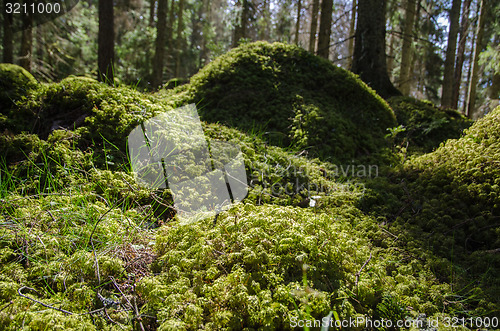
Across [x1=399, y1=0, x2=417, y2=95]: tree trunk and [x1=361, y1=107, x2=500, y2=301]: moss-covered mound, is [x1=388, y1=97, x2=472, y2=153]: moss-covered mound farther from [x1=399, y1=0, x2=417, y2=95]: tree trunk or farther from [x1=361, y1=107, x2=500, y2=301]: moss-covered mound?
[x1=399, y1=0, x2=417, y2=95]: tree trunk

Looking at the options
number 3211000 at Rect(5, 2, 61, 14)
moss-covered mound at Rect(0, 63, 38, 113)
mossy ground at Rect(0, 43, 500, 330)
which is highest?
number 3211000 at Rect(5, 2, 61, 14)

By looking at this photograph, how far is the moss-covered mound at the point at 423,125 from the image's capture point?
192 inches

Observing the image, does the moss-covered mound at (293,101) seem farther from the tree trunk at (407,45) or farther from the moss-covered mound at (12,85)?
the tree trunk at (407,45)

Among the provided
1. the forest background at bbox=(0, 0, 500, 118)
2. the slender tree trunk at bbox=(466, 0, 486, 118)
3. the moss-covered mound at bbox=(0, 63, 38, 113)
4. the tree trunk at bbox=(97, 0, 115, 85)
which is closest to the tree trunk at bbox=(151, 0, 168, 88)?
the forest background at bbox=(0, 0, 500, 118)

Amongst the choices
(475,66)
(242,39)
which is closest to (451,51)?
(475,66)

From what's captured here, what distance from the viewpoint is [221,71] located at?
5.20 metres

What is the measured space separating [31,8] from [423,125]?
1267 cm

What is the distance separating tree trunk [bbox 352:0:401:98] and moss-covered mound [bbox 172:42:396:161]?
1408 millimetres

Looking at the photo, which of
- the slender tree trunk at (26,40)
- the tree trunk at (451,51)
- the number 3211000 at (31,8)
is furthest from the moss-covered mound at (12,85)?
the tree trunk at (451,51)

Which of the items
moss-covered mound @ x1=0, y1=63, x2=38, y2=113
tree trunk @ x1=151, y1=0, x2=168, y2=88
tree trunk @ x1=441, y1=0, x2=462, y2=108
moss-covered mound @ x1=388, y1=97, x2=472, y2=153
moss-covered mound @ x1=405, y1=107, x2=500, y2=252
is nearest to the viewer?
moss-covered mound @ x1=405, y1=107, x2=500, y2=252

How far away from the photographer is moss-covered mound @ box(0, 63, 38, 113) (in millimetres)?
3547

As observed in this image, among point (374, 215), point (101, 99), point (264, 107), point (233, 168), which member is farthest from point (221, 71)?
point (374, 215)

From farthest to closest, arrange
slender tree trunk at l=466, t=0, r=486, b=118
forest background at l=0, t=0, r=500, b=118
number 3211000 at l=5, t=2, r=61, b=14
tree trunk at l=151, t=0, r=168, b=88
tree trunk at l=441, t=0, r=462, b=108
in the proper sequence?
tree trunk at l=151, t=0, r=168, b=88
slender tree trunk at l=466, t=0, r=486, b=118
tree trunk at l=441, t=0, r=462, b=108
number 3211000 at l=5, t=2, r=61, b=14
forest background at l=0, t=0, r=500, b=118

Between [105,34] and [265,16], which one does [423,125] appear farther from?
[265,16]
